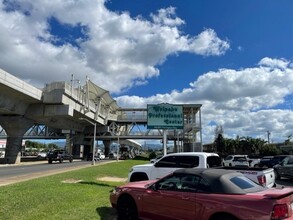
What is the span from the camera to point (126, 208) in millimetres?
8859

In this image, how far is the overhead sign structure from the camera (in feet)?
76.9

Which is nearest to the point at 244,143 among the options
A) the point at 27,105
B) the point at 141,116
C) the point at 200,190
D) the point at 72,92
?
the point at 141,116

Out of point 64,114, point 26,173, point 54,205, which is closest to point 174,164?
point 54,205

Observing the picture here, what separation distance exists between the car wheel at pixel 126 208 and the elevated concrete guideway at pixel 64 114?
3105cm

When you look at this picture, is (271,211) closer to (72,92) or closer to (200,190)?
(200,190)

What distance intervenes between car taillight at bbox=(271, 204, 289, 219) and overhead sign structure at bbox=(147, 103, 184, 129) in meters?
16.9

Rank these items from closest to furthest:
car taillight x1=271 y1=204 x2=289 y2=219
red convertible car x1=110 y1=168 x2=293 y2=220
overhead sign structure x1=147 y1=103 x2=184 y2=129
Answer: car taillight x1=271 y1=204 x2=289 y2=219
red convertible car x1=110 y1=168 x2=293 y2=220
overhead sign structure x1=147 y1=103 x2=184 y2=129

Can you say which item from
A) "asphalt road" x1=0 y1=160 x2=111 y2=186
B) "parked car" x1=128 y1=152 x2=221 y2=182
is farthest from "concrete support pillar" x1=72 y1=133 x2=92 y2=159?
"parked car" x1=128 y1=152 x2=221 y2=182

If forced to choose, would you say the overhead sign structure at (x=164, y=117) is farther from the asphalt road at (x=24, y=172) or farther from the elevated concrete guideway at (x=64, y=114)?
the elevated concrete guideway at (x=64, y=114)

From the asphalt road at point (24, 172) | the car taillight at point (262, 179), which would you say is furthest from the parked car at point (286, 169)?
the asphalt road at point (24, 172)

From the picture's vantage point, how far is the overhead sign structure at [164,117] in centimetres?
2345

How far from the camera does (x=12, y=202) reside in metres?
10.8

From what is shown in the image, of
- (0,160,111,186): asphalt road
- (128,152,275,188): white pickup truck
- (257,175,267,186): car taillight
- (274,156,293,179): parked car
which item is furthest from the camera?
(274,156,293,179): parked car

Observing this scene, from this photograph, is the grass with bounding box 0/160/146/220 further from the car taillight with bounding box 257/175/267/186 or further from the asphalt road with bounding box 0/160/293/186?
the asphalt road with bounding box 0/160/293/186
